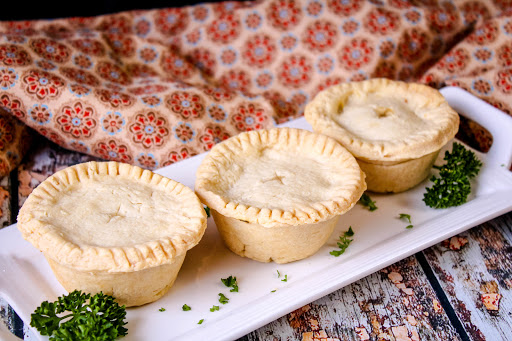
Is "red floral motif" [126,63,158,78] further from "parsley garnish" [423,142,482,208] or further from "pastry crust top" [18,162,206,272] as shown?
"parsley garnish" [423,142,482,208]

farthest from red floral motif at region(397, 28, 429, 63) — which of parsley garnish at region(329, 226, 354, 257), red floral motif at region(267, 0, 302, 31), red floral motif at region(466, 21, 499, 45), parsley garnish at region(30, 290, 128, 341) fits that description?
parsley garnish at region(30, 290, 128, 341)

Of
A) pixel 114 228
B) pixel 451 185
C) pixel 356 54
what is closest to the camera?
pixel 114 228

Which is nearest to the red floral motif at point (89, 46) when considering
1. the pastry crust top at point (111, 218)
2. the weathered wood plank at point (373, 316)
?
the pastry crust top at point (111, 218)

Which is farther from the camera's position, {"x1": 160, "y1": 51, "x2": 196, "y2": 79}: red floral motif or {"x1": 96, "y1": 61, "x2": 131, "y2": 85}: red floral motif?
{"x1": 160, "y1": 51, "x2": 196, "y2": 79}: red floral motif

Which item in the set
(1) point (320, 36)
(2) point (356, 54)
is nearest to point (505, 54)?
(2) point (356, 54)

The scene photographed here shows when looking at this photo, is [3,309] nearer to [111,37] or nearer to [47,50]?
[47,50]

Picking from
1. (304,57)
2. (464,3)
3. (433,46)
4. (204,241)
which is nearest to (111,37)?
(304,57)

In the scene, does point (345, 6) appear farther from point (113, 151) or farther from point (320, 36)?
point (113, 151)

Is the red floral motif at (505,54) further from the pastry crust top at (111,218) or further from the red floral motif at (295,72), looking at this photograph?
the pastry crust top at (111,218)
